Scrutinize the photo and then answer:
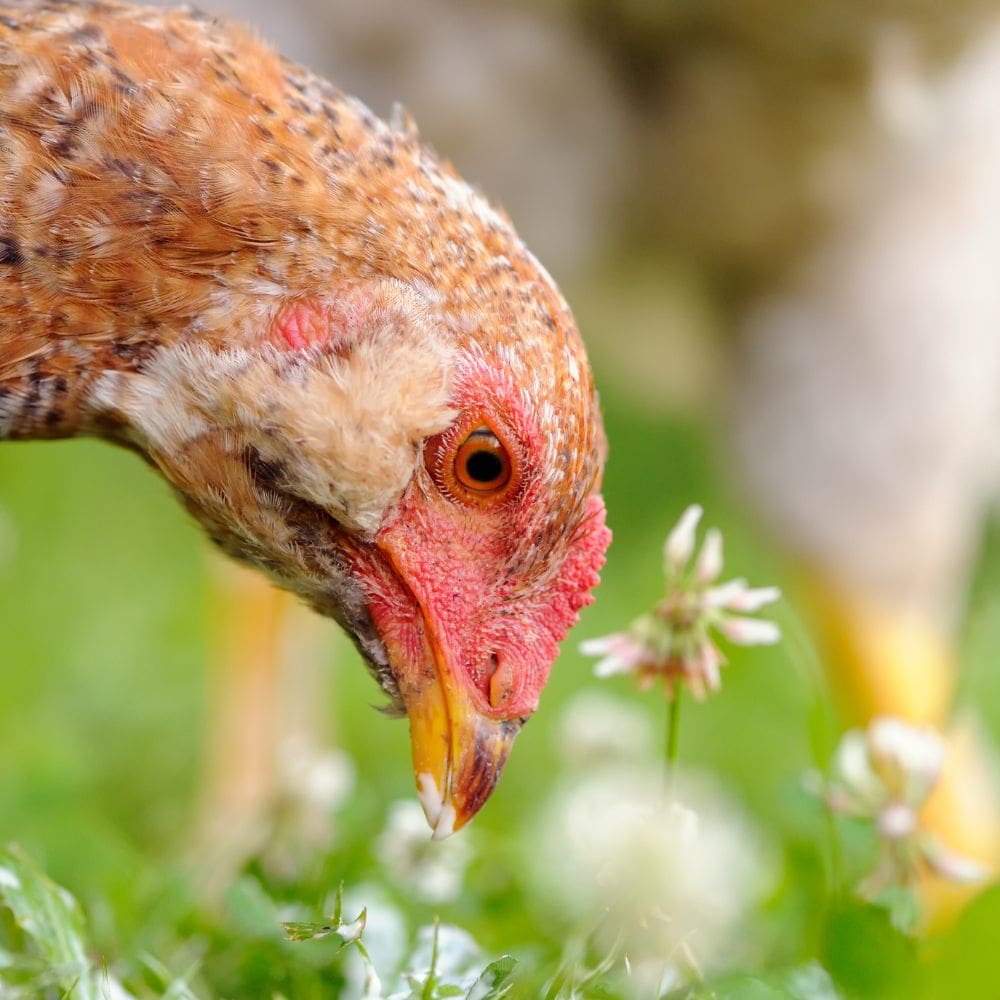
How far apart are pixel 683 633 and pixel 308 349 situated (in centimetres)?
42

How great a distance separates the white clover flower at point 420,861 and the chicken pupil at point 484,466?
57 centimetres

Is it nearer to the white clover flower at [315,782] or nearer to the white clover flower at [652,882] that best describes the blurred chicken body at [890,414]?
the white clover flower at [315,782]

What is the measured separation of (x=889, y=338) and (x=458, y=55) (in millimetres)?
916

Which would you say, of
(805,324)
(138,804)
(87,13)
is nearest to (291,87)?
(87,13)

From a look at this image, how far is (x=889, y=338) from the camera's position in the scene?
2.74 metres

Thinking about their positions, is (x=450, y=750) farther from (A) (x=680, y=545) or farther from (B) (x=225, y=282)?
(B) (x=225, y=282)

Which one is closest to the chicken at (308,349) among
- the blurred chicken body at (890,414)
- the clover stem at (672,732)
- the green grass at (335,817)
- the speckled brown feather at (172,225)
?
the speckled brown feather at (172,225)

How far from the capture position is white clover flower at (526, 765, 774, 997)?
51.1 inches

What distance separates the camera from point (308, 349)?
4.16 feet

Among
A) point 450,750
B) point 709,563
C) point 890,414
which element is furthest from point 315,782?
point 890,414

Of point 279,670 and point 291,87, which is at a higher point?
point 291,87

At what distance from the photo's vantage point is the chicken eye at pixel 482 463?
131 cm

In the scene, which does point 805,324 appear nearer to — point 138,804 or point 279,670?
point 279,670

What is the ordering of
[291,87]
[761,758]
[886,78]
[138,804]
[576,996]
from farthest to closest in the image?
[761,758] < [138,804] < [886,78] < [291,87] < [576,996]
